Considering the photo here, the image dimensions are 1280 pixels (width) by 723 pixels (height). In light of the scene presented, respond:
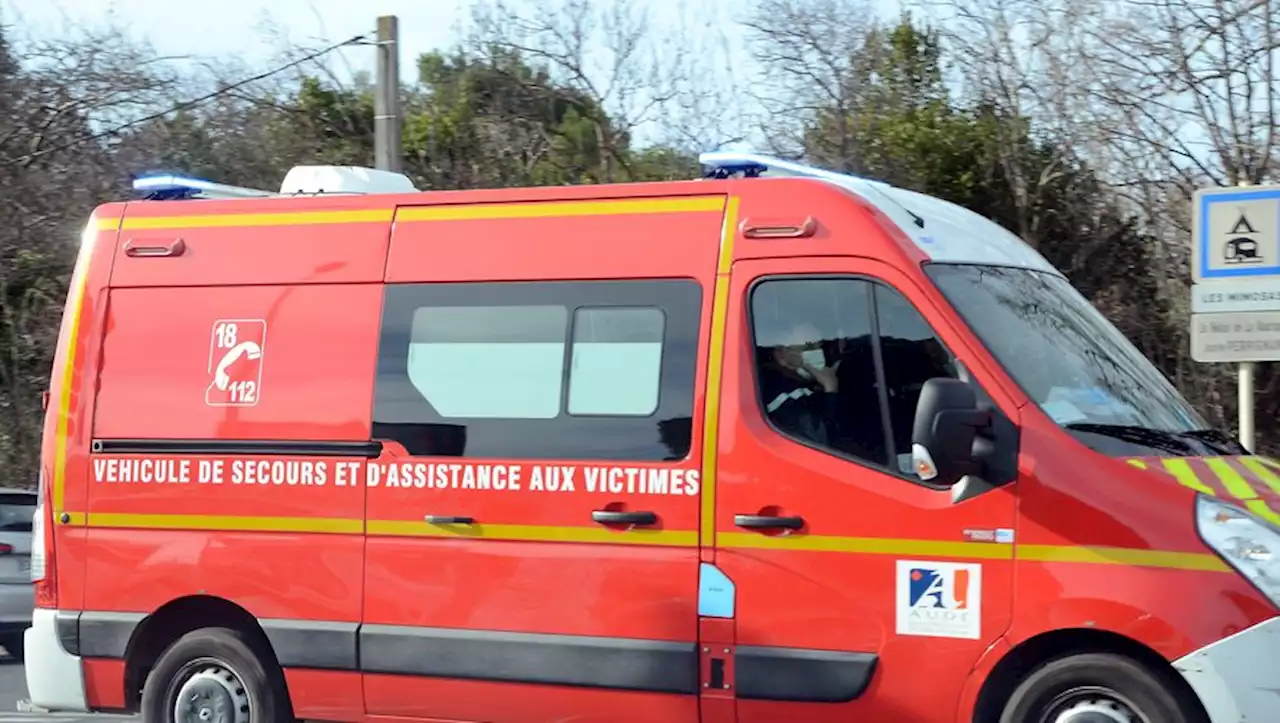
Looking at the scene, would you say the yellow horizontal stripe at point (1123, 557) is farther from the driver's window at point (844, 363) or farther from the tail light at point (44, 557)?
the tail light at point (44, 557)

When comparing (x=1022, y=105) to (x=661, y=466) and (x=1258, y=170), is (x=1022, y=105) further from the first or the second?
(x=661, y=466)

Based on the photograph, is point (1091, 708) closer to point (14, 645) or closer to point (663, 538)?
point (663, 538)

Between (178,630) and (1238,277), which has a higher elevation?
(1238,277)

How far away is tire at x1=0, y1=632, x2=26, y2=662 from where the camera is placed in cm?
1134

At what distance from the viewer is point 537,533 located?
247 inches

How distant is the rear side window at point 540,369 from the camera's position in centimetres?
615

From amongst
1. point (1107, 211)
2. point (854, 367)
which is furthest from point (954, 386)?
point (1107, 211)

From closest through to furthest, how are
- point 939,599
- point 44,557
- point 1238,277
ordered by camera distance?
1. point 939,599
2. point 44,557
3. point 1238,277

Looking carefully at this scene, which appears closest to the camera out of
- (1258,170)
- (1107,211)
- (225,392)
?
(225,392)

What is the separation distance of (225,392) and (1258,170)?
36.2 feet

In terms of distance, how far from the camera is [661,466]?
19.9 ft

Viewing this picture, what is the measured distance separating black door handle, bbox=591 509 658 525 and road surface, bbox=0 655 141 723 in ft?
9.80

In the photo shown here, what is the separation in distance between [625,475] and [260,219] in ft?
7.49

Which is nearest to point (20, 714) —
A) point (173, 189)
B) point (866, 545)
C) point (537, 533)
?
point (173, 189)
